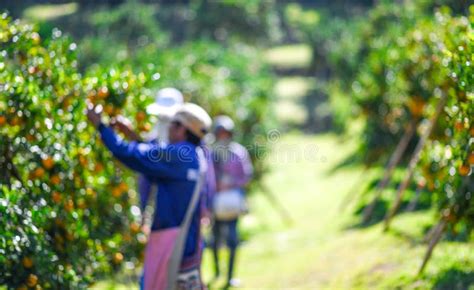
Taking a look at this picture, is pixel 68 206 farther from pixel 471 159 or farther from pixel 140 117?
pixel 471 159

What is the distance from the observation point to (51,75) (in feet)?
18.3

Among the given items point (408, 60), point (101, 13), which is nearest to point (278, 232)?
point (408, 60)

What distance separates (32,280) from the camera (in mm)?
5078

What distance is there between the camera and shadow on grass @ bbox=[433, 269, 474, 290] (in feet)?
21.3

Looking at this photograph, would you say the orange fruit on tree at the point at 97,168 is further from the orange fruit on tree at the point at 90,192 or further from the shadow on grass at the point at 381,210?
the shadow on grass at the point at 381,210

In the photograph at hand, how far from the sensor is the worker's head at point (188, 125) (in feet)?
17.2

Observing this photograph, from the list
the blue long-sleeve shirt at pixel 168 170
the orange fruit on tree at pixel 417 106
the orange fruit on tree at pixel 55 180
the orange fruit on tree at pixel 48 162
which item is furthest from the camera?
the orange fruit on tree at pixel 417 106

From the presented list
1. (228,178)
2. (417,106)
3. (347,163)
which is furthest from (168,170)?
(347,163)

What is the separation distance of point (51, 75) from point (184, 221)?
162 centimetres

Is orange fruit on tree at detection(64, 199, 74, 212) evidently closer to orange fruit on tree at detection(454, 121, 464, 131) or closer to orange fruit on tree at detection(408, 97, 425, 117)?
orange fruit on tree at detection(454, 121, 464, 131)

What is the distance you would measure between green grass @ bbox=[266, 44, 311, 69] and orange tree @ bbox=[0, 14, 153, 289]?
2140 inches

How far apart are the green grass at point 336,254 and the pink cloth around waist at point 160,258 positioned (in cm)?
290

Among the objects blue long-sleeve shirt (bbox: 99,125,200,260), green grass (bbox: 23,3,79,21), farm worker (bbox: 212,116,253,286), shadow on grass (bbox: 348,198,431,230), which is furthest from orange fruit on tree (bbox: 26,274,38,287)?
green grass (bbox: 23,3,79,21)

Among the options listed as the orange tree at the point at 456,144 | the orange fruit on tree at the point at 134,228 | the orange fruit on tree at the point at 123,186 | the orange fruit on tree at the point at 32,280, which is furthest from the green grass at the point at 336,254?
the orange fruit on tree at the point at 32,280
